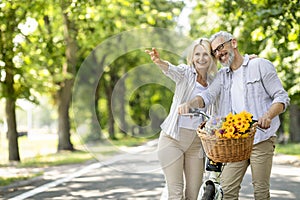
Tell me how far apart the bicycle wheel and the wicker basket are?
0.39 metres

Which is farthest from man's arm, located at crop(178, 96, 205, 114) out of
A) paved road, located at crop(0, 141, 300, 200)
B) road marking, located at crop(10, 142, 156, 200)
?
paved road, located at crop(0, 141, 300, 200)

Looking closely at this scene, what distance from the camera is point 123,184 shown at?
11.1 m

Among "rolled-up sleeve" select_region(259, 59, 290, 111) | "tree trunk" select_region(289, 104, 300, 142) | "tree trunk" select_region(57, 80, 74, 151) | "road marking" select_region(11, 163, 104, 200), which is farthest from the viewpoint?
"tree trunk" select_region(289, 104, 300, 142)

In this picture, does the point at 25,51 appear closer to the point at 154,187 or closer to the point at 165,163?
the point at 154,187

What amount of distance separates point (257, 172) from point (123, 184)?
5973 millimetres

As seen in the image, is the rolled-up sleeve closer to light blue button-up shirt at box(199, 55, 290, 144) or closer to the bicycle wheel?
light blue button-up shirt at box(199, 55, 290, 144)

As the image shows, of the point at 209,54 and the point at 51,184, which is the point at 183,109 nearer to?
the point at 209,54

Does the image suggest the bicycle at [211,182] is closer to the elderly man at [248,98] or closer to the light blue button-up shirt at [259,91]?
the elderly man at [248,98]

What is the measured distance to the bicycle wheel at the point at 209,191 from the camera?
510 centimetres

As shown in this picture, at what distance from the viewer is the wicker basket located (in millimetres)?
4777

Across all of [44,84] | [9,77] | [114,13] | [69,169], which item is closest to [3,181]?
[69,169]

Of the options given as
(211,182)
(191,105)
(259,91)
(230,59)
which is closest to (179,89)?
(191,105)

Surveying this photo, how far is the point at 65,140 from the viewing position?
2495 cm

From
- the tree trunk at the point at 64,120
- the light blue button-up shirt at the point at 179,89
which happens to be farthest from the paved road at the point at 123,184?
the tree trunk at the point at 64,120
